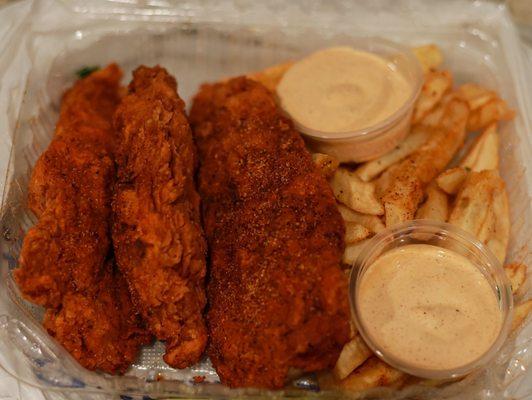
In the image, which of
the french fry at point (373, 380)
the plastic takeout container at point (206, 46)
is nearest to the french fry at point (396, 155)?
the plastic takeout container at point (206, 46)

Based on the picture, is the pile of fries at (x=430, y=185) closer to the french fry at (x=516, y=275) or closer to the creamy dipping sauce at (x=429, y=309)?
the french fry at (x=516, y=275)

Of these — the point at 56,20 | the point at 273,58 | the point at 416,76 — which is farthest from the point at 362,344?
the point at 56,20

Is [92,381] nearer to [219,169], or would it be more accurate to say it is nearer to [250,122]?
[219,169]

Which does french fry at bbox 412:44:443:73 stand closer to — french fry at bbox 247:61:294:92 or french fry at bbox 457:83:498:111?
french fry at bbox 457:83:498:111

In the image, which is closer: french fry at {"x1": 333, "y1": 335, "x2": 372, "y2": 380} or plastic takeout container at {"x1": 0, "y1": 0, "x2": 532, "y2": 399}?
french fry at {"x1": 333, "y1": 335, "x2": 372, "y2": 380}

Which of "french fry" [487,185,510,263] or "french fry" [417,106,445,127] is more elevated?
"french fry" [417,106,445,127]

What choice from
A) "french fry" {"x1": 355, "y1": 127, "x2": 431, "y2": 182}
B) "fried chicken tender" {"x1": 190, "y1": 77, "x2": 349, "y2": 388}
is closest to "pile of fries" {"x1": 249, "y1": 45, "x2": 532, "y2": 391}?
"french fry" {"x1": 355, "y1": 127, "x2": 431, "y2": 182}
